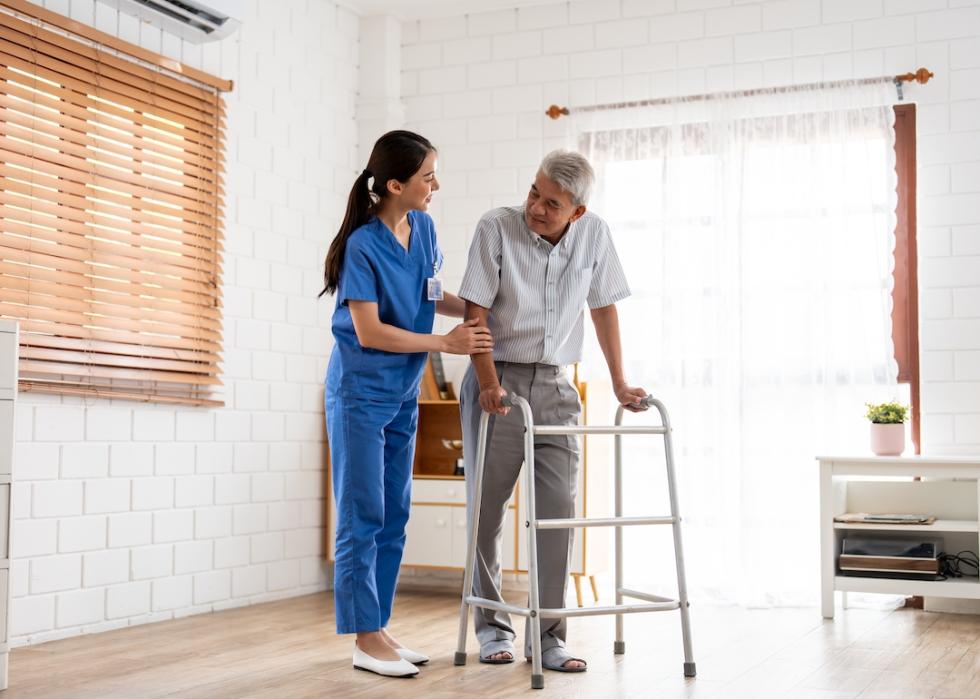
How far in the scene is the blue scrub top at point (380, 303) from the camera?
3066 millimetres

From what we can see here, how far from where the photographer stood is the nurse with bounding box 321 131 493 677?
305 cm

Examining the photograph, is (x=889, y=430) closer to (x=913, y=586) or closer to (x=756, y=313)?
(x=913, y=586)

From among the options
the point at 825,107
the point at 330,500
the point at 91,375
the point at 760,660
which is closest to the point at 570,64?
the point at 825,107

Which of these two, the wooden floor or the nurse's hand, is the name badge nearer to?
the nurse's hand

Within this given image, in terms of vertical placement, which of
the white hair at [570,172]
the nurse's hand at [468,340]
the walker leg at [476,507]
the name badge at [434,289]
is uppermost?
the white hair at [570,172]

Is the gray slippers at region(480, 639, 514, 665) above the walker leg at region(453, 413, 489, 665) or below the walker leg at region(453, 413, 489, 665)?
below

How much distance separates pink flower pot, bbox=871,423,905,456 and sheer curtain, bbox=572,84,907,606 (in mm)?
286

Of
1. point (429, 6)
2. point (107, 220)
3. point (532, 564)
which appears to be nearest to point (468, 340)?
point (532, 564)

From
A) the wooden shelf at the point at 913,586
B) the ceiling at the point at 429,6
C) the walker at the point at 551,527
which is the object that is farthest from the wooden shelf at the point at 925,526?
the ceiling at the point at 429,6

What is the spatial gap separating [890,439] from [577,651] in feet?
5.48

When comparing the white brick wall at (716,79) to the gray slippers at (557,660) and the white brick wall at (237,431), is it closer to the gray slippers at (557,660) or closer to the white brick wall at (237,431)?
the white brick wall at (237,431)

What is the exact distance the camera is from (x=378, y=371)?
3078mm

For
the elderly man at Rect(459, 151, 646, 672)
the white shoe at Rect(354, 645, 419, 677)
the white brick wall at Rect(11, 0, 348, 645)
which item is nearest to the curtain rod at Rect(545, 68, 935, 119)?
the white brick wall at Rect(11, 0, 348, 645)

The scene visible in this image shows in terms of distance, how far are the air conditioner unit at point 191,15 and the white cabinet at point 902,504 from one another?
9.39 feet
